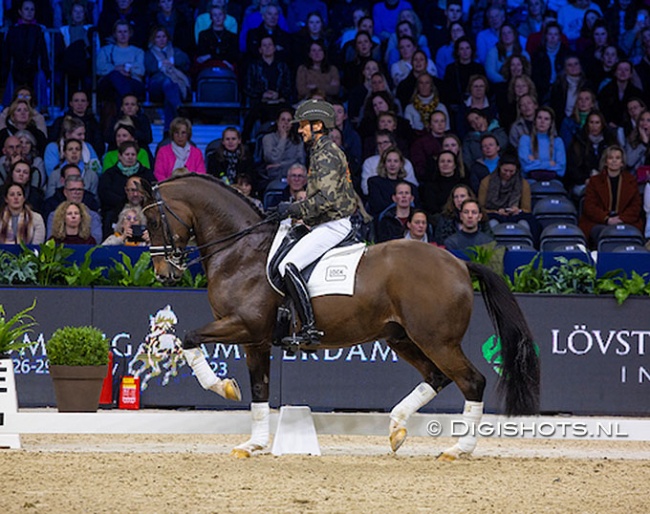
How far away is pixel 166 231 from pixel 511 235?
248 inches

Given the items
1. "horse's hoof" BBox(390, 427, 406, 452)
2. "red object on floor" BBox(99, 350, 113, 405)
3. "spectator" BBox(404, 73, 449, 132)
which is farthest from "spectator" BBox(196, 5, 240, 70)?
"horse's hoof" BBox(390, 427, 406, 452)

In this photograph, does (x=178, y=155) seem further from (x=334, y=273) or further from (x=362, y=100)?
(x=334, y=273)

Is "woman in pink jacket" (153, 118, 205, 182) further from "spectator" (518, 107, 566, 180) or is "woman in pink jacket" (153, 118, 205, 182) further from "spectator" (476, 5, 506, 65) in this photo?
"spectator" (476, 5, 506, 65)

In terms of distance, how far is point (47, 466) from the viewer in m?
8.24

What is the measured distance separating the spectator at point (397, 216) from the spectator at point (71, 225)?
333cm

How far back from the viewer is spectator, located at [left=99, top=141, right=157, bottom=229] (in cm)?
1477

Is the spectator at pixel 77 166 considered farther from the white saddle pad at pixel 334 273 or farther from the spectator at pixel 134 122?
the white saddle pad at pixel 334 273

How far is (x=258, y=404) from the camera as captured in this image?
895 cm

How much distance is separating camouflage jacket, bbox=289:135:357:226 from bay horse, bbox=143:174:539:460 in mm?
407

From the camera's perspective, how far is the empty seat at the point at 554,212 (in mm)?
15336

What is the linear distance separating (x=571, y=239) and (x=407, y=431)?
6.10 metres

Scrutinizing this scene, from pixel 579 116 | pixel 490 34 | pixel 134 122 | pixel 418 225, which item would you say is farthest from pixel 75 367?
pixel 490 34

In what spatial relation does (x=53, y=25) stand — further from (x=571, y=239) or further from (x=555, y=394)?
(x=555, y=394)

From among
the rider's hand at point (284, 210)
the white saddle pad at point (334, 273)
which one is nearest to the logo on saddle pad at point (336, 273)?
the white saddle pad at point (334, 273)
